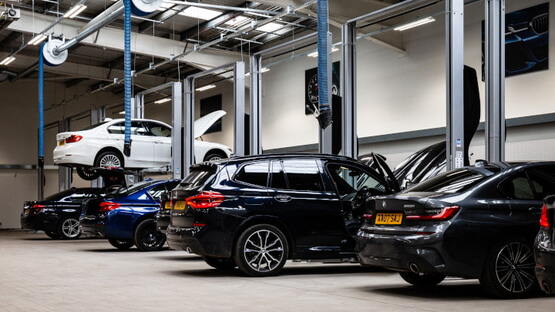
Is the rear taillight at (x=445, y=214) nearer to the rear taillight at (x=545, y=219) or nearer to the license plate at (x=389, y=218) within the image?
the license plate at (x=389, y=218)

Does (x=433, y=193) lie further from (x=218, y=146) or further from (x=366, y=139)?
(x=366, y=139)

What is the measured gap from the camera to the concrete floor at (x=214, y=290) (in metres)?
6.90

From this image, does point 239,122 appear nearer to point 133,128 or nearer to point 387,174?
point 133,128

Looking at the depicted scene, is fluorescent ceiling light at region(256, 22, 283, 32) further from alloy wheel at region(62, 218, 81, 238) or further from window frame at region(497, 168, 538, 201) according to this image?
A: window frame at region(497, 168, 538, 201)

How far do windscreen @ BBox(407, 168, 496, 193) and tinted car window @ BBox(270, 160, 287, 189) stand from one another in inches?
→ 87.7

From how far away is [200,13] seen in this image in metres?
23.3

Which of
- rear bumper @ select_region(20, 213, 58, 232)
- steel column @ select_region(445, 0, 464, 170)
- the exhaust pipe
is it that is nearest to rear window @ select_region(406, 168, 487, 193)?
the exhaust pipe

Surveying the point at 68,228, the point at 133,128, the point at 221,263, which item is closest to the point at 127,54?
the point at 133,128

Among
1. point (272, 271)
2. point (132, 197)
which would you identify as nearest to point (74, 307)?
point (272, 271)

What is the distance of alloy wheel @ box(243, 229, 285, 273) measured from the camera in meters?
9.50

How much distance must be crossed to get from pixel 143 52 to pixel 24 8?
3.90m

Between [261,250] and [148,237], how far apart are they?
212 inches

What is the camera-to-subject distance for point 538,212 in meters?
7.23

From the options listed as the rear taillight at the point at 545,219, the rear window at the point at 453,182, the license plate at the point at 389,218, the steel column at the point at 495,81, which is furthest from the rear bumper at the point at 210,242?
the rear taillight at the point at 545,219
